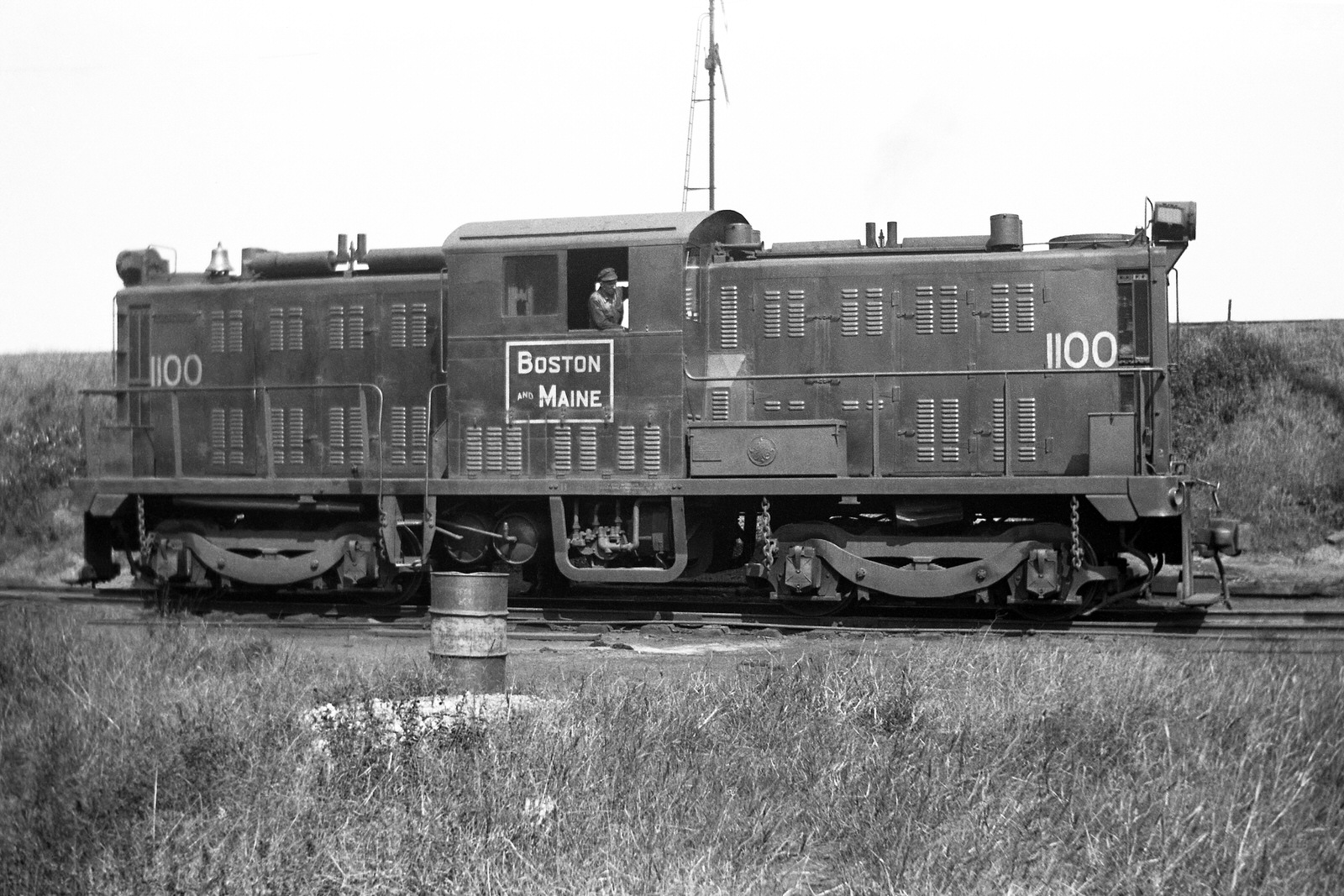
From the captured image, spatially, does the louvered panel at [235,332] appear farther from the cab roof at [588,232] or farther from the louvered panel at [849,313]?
the louvered panel at [849,313]

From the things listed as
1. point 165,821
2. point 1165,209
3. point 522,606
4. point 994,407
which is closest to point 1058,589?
point 994,407

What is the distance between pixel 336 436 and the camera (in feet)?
43.4

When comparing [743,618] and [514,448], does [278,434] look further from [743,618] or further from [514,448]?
[743,618]

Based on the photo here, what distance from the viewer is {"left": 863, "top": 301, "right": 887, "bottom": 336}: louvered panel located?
12141 mm

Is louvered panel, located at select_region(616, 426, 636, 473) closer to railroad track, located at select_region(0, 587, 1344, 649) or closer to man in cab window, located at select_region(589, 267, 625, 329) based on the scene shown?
man in cab window, located at select_region(589, 267, 625, 329)

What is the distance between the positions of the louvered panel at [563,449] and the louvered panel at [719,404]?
4.38 ft

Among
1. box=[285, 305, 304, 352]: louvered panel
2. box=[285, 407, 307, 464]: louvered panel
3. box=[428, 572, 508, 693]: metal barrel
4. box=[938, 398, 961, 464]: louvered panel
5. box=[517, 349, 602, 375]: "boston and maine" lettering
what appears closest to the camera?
box=[428, 572, 508, 693]: metal barrel

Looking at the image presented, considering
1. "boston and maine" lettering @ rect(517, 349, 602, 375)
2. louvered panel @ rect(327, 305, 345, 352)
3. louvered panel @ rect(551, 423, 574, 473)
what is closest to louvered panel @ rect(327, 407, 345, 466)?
louvered panel @ rect(327, 305, 345, 352)

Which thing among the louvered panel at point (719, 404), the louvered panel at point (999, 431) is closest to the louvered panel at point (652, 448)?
the louvered panel at point (719, 404)

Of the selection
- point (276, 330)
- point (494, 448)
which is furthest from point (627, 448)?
point (276, 330)

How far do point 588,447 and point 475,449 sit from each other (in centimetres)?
112

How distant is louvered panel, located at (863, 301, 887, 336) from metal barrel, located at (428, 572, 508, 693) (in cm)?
529

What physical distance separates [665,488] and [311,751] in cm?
612

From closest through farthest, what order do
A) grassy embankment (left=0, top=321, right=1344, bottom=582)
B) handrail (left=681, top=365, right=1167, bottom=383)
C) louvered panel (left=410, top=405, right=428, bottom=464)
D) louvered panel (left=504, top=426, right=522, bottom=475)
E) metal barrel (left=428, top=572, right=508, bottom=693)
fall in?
metal barrel (left=428, top=572, right=508, bottom=693) < handrail (left=681, top=365, right=1167, bottom=383) < louvered panel (left=504, top=426, right=522, bottom=475) < louvered panel (left=410, top=405, right=428, bottom=464) < grassy embankment (left=0, top=321, right=1344, bottom=582)
